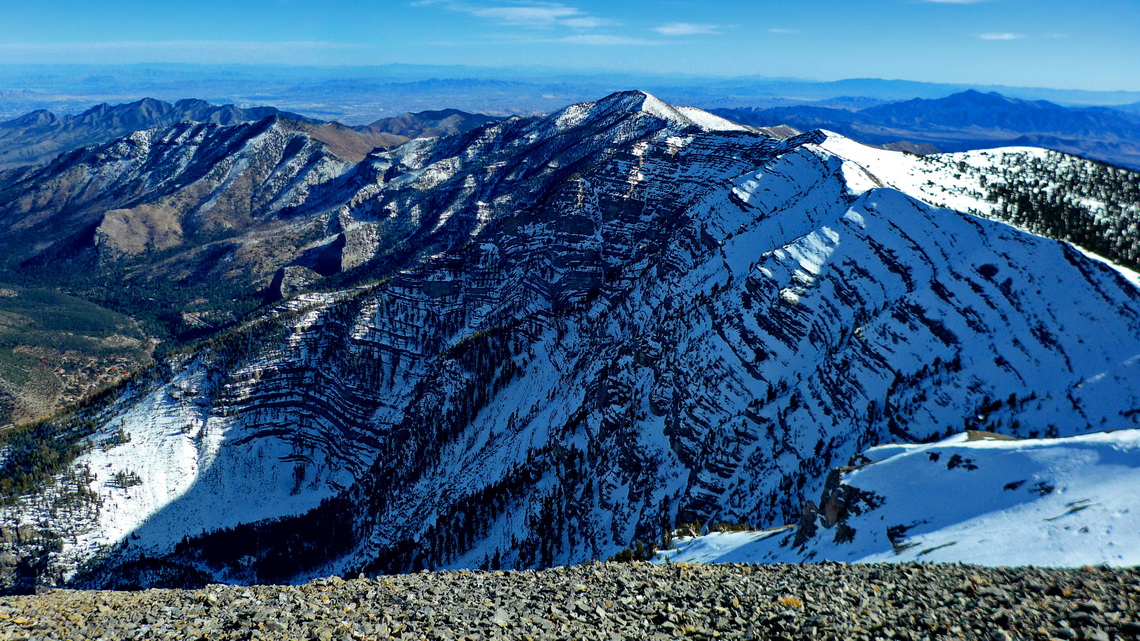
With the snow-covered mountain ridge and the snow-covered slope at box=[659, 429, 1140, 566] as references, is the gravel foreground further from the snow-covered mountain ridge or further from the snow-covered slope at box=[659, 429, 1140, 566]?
the snow-covered mountain ridge

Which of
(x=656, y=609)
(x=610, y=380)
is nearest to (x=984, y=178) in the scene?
(x=610, y=380)

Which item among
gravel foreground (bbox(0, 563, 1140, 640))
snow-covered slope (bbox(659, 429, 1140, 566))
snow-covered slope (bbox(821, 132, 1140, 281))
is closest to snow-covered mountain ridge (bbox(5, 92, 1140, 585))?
snow-covered slope (bbox(821, 132, 1140, 281))

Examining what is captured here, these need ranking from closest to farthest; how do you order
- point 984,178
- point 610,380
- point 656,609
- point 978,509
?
point 656,609 → point 978,509 → point 610,380 → point 984,178

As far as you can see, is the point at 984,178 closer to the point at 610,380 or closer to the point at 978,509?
the point at 610,380

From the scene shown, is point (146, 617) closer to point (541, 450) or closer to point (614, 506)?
point (614, 506)

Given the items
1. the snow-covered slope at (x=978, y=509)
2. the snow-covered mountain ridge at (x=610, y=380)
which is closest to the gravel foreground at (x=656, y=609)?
the snow-covered slope at (x=978, y=509)

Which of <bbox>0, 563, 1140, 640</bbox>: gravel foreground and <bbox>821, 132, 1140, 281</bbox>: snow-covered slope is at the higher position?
<bbox>821, 132, 1140, 281</bbox>: snow-covered slope

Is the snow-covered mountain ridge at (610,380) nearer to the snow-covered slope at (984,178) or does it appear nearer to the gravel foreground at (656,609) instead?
the snow-covered slope at (984,178)
